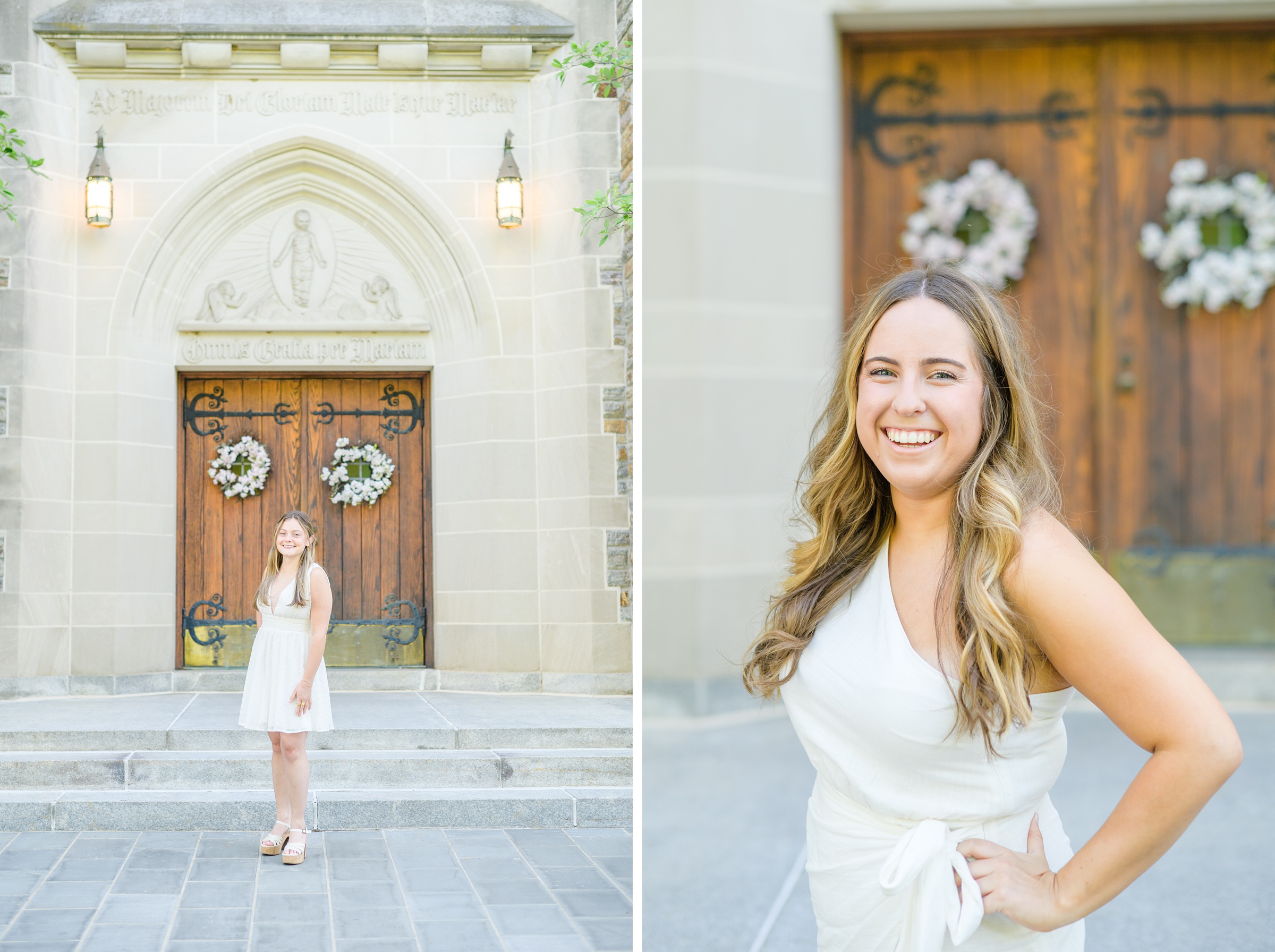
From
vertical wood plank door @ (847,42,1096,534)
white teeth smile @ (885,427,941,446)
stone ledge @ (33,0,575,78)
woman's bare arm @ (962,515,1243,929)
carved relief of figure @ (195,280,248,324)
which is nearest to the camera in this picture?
woman's bare arm @ (962,515,1243,929)

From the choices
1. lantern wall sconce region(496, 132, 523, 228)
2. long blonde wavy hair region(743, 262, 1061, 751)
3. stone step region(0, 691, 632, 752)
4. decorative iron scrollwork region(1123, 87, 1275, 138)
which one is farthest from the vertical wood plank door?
long blonde wavy hair region(743, 262, 1061, 751)

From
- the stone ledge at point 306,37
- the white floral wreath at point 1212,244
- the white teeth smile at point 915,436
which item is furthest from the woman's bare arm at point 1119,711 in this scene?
the white floral wreath at point 1212,244

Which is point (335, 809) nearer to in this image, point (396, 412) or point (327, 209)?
point (396, 412)

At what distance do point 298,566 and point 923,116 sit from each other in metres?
2.68

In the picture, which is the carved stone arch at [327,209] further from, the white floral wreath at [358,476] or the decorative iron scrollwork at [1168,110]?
the decorative iron scrollwork at [1168,110]

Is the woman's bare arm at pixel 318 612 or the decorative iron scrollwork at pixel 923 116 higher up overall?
the decorative iron scrollwork at pixel 923 116

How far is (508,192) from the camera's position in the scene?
206 cm

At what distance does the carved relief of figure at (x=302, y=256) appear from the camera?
6.82ft

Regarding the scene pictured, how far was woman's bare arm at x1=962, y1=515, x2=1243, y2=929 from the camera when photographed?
0.92 m

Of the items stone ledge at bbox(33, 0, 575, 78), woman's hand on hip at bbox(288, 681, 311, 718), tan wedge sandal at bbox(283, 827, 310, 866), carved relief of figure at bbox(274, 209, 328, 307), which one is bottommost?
tan wedge sandal at bbox(283, 827, 310, 866)

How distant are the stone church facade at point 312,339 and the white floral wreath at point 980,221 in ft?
6.19

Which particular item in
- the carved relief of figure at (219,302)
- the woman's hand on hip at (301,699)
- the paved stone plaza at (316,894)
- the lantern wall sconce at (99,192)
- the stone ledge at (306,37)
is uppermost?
the stone ledge at (306,37)

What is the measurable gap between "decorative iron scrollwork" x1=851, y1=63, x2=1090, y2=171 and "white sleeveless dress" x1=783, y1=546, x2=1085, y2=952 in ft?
9.52

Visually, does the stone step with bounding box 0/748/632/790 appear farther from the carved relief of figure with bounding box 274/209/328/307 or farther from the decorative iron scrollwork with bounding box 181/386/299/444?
the carved relief of figure with bounding box 274/209/328/307
